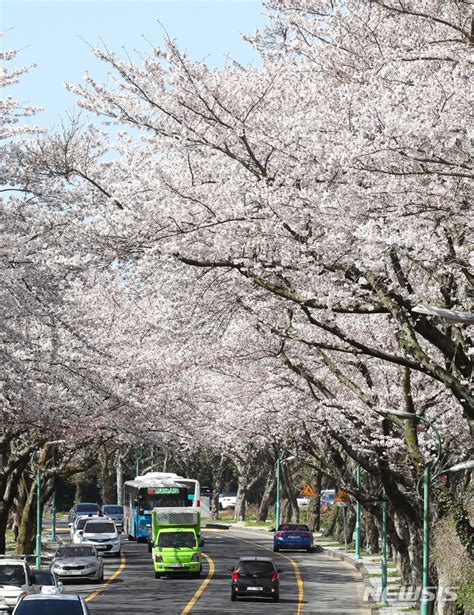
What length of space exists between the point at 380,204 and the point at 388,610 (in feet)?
61.5

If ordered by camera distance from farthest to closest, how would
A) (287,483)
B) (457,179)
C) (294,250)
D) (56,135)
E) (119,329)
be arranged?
(287,483) < (119,329) < (56,135) < (294,250) < (457,179)

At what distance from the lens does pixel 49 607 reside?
22.4 m

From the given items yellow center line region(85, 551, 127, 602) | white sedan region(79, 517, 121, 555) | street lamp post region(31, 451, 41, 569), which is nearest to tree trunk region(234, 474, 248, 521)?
white sedan region(79, 517, 121, 555)

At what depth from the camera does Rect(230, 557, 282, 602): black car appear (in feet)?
120

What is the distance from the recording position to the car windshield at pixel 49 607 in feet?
73.0

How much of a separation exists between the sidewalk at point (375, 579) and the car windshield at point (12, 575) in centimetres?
951

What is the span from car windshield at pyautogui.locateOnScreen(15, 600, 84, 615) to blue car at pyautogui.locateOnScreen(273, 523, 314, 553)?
3916cm

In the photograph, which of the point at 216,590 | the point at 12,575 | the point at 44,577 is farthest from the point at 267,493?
the point at 12,575

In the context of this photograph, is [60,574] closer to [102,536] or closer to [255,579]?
[255,579]

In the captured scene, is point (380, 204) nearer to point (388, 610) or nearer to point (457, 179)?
point (457, 179)

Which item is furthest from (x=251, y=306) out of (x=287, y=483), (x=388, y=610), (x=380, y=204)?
(x=287, y=483)

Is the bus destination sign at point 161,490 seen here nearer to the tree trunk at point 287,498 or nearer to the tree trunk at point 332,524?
the tree trunk at point 332,524

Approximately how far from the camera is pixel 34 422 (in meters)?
33.8

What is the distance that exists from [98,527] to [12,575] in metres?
27.4
